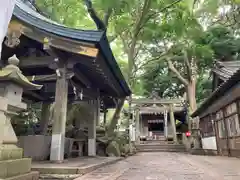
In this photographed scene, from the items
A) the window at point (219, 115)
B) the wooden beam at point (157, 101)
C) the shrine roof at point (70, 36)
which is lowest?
the window at point (219, 115)

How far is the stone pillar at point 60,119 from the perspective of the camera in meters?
6.32

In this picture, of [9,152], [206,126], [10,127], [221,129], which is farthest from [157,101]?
[9,152]

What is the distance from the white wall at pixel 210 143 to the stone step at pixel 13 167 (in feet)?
41.4

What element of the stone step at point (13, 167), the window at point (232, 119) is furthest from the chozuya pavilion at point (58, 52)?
the window at point (232, 119)

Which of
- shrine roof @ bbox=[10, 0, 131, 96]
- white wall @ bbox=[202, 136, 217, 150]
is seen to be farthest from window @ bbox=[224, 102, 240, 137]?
shrine roof @ bbox=[10, 0, 131, 96]

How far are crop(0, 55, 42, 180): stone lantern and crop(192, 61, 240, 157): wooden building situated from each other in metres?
7.16

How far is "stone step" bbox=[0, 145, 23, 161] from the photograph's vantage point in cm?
351

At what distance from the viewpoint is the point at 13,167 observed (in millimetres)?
3625

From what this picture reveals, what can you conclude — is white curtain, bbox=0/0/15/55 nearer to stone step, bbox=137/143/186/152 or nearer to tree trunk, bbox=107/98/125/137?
tree trunk, bbox=107/98/125/137

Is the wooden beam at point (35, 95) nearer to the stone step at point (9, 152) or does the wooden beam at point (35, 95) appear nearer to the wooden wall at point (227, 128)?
the stone step at point (9, 152)

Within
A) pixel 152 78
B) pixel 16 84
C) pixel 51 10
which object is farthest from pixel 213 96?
pixel 152 78

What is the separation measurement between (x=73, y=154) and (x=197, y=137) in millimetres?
11845

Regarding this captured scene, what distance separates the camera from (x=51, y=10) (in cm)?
1173

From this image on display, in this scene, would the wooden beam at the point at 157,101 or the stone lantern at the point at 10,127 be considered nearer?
the stone lantern at the point at 10,127
